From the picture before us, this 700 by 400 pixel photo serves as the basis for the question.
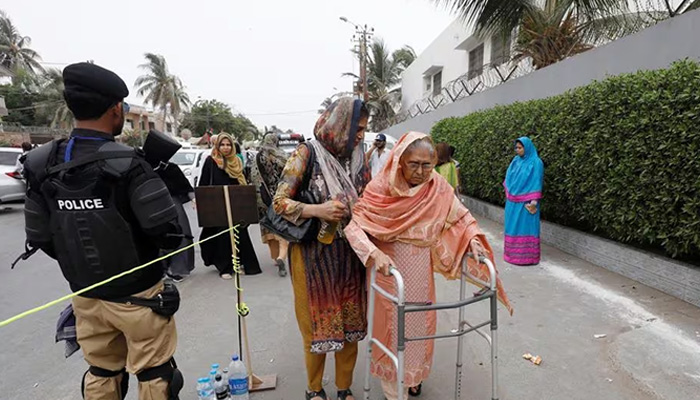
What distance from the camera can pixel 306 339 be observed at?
2.32m

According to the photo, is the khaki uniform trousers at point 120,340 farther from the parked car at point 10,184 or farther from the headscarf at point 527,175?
the parked car at point 10,184

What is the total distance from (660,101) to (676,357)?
2.33 m

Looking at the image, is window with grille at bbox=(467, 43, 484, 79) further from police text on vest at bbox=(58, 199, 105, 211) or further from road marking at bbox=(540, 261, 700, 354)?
police text on vest at bbox=(58, 199, 105, 211)

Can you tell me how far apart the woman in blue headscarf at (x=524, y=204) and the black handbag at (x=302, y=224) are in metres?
3.71

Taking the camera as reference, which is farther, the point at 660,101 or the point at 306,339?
the point at 660,101

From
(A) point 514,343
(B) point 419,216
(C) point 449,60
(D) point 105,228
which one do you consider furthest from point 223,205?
(C) point 449,60

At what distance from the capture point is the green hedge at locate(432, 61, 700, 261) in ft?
11.8

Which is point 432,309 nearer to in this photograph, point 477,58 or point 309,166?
point 309,166

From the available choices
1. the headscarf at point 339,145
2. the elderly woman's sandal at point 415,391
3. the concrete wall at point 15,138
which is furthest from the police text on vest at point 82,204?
the concrete wall at point 15,138

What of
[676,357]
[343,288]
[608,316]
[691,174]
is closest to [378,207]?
[343,288]

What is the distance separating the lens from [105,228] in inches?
65.9

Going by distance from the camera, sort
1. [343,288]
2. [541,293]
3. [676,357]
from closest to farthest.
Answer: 1. [343,288]
2. [676,357]
3. [541,293]

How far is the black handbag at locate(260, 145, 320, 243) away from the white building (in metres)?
11.2

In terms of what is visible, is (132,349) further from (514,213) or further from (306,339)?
(514,213)
